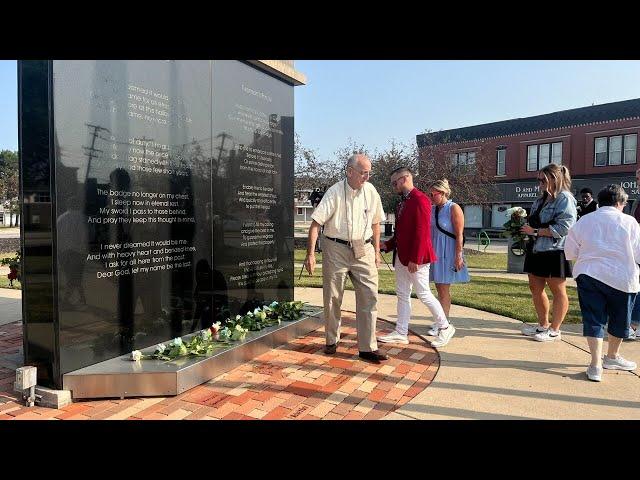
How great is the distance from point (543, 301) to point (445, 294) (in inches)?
41.4

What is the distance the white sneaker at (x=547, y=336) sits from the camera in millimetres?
5086

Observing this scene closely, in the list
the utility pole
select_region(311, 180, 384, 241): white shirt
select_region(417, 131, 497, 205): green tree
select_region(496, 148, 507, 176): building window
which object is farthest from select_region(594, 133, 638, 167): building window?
the utility pole

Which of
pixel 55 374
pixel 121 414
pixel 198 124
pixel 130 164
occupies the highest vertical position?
pixel 198 124

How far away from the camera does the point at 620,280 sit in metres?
3.80

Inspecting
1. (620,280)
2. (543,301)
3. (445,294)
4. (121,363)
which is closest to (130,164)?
(121,363)

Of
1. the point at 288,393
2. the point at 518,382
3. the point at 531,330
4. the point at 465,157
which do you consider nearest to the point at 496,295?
the point at 531,330

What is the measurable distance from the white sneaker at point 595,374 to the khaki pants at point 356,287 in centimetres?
178

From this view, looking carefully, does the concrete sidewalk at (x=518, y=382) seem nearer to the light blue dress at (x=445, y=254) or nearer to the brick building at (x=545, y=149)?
the light blue dress at (x=445, y=254)

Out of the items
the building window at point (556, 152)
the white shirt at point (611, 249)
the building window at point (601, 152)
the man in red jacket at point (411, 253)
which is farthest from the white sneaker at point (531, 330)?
the building window at point (556, 152)

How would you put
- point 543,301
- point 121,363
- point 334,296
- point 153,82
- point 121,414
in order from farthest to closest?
point 543,301
point 334,296
point 153,82
point 121,363
point 121,414

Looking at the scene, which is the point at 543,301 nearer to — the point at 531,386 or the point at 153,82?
the point at 531,386

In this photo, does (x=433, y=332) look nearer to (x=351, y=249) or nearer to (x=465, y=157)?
(x=351, y=249)

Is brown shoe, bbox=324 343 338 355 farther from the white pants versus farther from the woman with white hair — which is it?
the woman with white hair

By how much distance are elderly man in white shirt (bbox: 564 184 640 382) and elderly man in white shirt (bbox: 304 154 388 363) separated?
5.76ft
